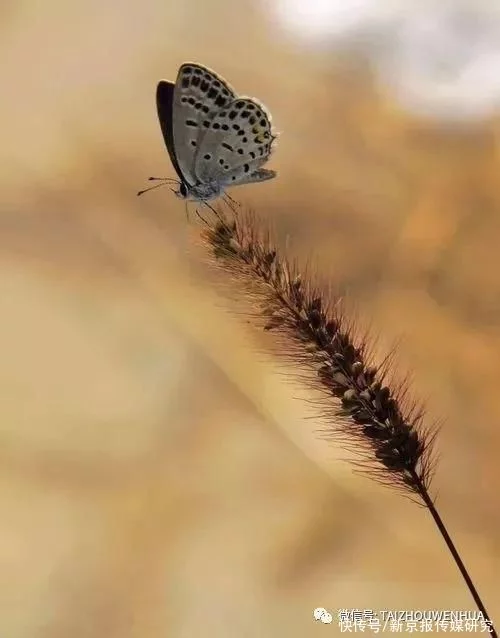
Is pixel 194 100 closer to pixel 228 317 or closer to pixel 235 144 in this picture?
pixel 235 144

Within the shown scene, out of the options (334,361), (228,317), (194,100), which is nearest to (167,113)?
(194,100)

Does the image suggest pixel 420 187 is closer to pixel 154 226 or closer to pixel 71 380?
pixel 154 226

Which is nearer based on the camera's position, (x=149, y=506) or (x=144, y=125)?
(x=149, y=506)

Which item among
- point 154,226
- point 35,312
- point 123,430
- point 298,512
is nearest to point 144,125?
point 154,226

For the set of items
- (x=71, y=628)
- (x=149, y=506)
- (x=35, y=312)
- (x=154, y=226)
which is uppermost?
(x=154, y=226)

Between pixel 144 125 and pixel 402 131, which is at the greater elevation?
pixel 402 131

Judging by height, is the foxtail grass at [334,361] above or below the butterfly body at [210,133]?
below
